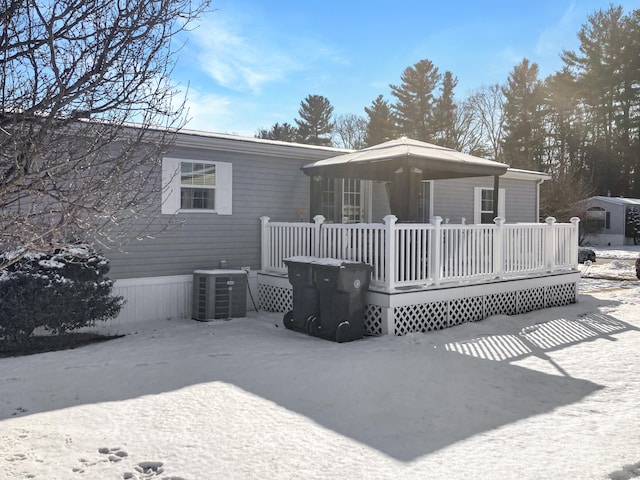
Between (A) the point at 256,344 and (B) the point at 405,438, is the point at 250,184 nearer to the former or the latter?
(A) the point at 256,344

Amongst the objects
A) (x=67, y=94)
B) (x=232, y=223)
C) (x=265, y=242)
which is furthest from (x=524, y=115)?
(x=67, y=94)

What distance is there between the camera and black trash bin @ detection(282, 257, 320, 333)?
6996 mm

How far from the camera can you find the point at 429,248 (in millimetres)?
7359

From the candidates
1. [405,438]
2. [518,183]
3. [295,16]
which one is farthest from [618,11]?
[405,438]

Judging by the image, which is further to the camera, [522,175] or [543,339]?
[522,175]

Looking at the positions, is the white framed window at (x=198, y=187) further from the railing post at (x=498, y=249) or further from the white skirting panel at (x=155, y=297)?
the railing post at (x=498, y=249)

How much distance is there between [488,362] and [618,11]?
3853 centimetres

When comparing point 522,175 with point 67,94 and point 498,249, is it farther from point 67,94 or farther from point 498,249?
point 67,94

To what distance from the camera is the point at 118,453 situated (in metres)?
3.41

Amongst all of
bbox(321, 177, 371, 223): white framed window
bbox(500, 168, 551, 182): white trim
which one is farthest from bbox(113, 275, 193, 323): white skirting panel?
bbox(500, 168, 551, 182): white trim

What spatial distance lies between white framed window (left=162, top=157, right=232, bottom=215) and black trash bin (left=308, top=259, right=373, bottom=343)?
2.67 m

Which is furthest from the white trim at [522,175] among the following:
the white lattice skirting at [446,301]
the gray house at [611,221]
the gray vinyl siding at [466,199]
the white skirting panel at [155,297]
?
the gray house at [611,221]

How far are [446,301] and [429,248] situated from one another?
33.2 inches

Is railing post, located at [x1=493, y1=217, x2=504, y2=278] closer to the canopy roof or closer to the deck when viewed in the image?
the deck
